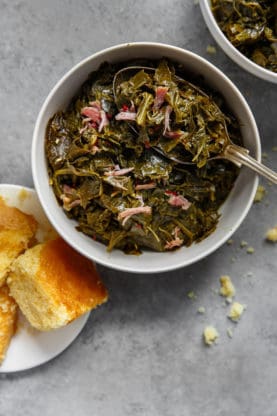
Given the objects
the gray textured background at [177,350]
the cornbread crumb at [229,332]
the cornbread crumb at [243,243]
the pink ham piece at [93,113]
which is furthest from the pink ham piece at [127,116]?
the cornbread crumb at [229,332]

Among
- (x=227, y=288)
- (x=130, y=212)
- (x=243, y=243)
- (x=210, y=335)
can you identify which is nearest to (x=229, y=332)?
(x=210, y=335)

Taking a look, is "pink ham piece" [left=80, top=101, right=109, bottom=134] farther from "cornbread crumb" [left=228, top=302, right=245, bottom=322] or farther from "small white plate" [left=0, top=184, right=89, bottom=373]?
"cornbread crumb" [left=228, top=302, right=245, bottom=322]

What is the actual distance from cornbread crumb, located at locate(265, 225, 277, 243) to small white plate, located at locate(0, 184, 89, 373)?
109cm

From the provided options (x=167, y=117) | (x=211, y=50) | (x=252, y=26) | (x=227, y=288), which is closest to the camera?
(x=167, y=117)

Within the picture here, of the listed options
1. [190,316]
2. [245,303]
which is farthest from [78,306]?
[245,303]

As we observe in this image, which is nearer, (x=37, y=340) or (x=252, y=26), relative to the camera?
(x=252, y=26)

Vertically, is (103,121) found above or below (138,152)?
above

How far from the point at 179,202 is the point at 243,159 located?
0.36 m

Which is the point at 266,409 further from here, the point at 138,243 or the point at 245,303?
the point at 138,243

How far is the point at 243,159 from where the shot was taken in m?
2.71

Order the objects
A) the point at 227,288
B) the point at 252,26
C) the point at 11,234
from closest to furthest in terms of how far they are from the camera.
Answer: the point at 252,26
the point at 11,234
the point at 227,288

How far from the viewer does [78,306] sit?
2941mm

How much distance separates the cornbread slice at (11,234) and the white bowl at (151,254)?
0.28 metres

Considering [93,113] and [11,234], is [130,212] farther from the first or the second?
[11,234]
